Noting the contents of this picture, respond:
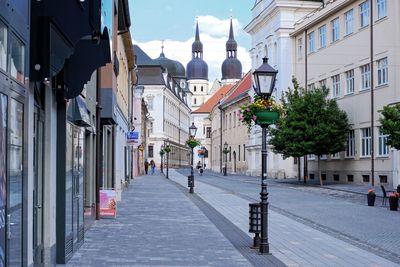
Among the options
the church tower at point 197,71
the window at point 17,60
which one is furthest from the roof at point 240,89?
the church tower at point 197,71

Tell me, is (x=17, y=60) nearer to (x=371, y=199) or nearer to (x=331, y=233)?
(x=331, y=233)

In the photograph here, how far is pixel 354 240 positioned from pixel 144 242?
15.1 ft

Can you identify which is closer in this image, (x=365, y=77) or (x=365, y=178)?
(x=365, y=178)

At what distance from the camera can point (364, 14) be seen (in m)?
42.1

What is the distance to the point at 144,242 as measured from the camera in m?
13.1

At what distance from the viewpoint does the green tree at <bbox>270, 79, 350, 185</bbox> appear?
41.6 meters

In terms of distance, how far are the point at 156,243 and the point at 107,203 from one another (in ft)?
17.4

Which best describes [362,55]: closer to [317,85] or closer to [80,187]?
[317,85]

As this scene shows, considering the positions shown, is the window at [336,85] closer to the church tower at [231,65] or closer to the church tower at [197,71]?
the church tower at [231,65]

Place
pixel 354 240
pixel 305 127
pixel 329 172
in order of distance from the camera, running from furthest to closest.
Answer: pixel 329 172, pixel 305 127, pixel 354 240

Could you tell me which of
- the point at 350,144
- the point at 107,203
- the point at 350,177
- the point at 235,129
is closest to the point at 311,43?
the point at 350,144

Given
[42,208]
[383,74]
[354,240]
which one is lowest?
[354,240]

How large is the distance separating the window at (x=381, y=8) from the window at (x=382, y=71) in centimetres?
260

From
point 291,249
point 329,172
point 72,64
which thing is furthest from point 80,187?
point 329,172
